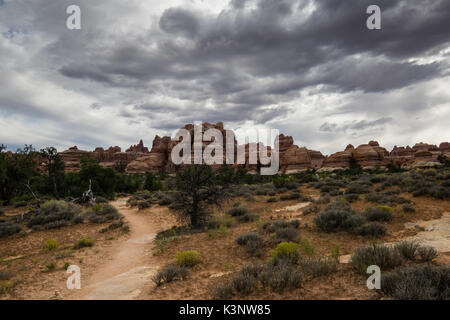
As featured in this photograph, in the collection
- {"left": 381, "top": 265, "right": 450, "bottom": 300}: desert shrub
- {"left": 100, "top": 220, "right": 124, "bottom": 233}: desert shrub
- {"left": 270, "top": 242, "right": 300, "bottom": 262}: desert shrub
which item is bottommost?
{"left": 100, "top": 220, "right": 124, "bottom": 233}: desert shrub

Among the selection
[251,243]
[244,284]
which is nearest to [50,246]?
[251,243]

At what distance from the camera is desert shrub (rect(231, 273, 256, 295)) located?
4.67 meters

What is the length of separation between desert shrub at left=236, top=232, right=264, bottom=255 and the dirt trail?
3.22 m

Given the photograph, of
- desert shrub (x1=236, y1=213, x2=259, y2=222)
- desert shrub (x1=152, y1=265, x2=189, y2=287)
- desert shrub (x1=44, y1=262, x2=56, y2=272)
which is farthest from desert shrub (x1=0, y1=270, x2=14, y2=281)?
desert shrub (x1=236, y1=213, x2=259, y2=222)

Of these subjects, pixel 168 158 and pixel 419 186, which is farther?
pixel 168 158

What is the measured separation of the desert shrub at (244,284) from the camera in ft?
15.3

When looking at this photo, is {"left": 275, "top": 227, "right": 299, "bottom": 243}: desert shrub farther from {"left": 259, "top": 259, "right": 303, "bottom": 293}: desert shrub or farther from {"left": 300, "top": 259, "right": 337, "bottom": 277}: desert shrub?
{"left": 259, "top": 259, "right": 303, "bottom": 293}: desert shrub

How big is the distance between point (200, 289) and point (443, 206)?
14.4 metres

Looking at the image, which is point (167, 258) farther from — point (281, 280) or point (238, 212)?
point (238, 212)
